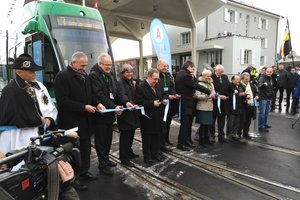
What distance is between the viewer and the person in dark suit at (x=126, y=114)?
455cm

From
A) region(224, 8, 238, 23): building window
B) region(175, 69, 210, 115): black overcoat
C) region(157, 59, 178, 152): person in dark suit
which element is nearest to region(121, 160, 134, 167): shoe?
region(157, 59, 178, 152): person in dark suit

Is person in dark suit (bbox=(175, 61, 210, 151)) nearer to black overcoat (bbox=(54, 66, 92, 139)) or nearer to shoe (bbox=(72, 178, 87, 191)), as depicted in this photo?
black overcoat (bbox=(54, 66, 92, 139))

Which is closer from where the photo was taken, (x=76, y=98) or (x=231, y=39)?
(x=76, y=98)

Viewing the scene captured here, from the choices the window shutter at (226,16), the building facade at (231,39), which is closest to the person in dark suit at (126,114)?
the building facade at (231,39)

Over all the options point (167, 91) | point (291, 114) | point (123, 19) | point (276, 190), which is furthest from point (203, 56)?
point (276, 190)

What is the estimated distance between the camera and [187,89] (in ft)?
18.3

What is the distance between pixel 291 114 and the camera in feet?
33.1

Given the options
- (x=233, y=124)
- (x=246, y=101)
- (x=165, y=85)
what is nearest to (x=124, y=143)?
(x=165, y=85)

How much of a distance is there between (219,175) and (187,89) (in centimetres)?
205

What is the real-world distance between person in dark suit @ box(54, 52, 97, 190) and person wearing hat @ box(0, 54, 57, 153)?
756mm

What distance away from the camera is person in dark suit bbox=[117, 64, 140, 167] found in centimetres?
455

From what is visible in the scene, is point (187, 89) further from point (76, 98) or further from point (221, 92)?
point (76, 98)

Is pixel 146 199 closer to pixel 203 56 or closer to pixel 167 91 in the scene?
pixel 167 91

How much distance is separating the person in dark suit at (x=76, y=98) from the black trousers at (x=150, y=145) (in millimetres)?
1247
